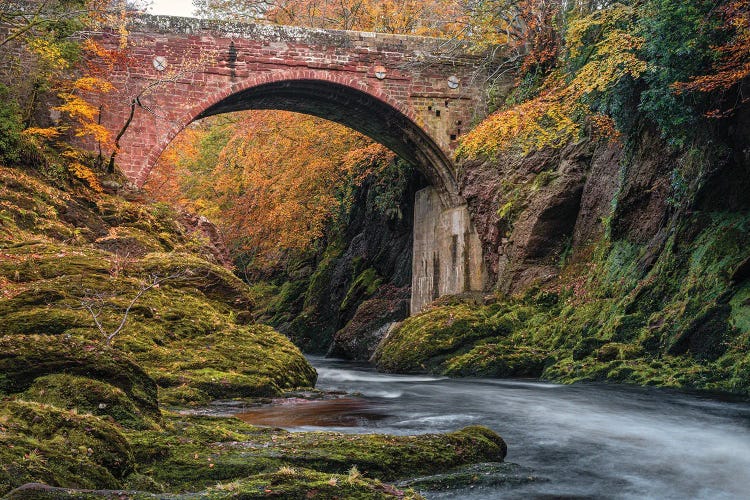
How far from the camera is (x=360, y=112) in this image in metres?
18.8

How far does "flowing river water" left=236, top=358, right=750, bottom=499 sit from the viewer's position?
14.2 feet

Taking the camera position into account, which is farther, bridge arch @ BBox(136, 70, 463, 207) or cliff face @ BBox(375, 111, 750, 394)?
bridge arch @ BBox(136, 70, 463, 207)

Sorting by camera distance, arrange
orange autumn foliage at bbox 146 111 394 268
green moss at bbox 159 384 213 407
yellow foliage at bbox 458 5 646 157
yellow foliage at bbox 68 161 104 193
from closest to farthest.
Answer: green moss at bbox 159 384 213 407
yellow foliage at bbox 458 5 646 157
yellow foliage at bbox 68 161 104 193
orange autumn foliage at bbox 146 111 394 268

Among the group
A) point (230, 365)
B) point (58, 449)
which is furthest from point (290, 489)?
point (230, 365)

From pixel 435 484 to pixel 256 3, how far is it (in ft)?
89.4

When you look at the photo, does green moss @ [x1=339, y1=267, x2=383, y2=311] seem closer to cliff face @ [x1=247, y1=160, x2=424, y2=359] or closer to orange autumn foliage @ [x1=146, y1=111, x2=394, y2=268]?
cliff face @ [x1=247, y1=160, x2=424, y2=359]

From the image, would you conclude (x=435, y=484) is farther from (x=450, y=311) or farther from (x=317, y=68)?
(x=317, y=68)

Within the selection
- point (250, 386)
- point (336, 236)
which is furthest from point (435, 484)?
point (336, 236)

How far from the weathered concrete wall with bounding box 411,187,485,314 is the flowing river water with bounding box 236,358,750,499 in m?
8.61

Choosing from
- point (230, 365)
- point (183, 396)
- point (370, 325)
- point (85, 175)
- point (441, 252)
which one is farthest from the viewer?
point (370, 325)

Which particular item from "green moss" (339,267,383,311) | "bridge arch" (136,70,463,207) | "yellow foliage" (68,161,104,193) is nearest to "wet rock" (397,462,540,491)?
"yellow foliage" (68,161,104,193)

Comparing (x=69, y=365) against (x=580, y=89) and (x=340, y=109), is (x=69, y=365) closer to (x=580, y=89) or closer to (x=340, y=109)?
(x=580, y=89)

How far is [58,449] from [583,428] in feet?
15.2

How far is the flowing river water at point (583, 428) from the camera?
4.34 metres
